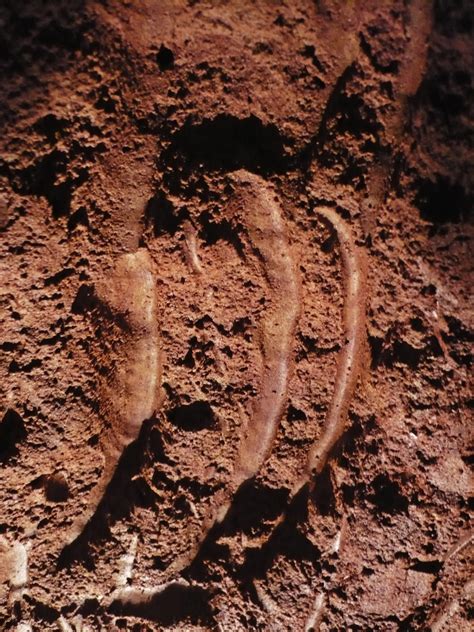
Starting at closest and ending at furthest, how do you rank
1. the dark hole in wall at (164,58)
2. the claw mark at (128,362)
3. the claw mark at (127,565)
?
the dark hole in wall at (164,58)
the claw mark at (128,362)
the claw mark at (127,565)

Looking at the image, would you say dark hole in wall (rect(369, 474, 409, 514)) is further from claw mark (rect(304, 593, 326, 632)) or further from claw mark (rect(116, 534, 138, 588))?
claw mark (rect(116, 534, 138, 588))

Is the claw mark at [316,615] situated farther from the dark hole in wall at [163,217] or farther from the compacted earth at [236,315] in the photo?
the dark hole in wall at [163,217]

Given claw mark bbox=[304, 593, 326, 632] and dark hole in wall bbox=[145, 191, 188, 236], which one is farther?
claw mark bbox=[304, 593, 326, 632]

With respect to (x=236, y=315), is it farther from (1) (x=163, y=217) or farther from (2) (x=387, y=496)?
(2) (x=387, y=496)

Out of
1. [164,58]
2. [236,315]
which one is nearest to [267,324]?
[236,315]

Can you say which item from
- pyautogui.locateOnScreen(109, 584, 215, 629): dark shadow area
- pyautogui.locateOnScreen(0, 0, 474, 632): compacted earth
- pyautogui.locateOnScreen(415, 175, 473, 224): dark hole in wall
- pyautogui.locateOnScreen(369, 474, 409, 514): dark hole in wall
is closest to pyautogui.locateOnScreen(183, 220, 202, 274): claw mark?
pyautogui.locateOnScreen(0, 0, 474, 632): compacted earth

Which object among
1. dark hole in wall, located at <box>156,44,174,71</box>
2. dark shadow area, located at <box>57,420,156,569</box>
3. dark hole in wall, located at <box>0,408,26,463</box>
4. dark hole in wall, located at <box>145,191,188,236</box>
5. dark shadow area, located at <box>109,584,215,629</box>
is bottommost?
dark shadow area, located at <box>109,584,215,629</box>

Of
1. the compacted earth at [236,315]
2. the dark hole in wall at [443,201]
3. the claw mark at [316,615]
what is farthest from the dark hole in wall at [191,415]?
the dark hole in wall at [443,201]

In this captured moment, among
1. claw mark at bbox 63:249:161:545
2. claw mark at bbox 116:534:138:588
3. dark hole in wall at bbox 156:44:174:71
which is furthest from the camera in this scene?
claw mark at bbox 116:534:138:588
